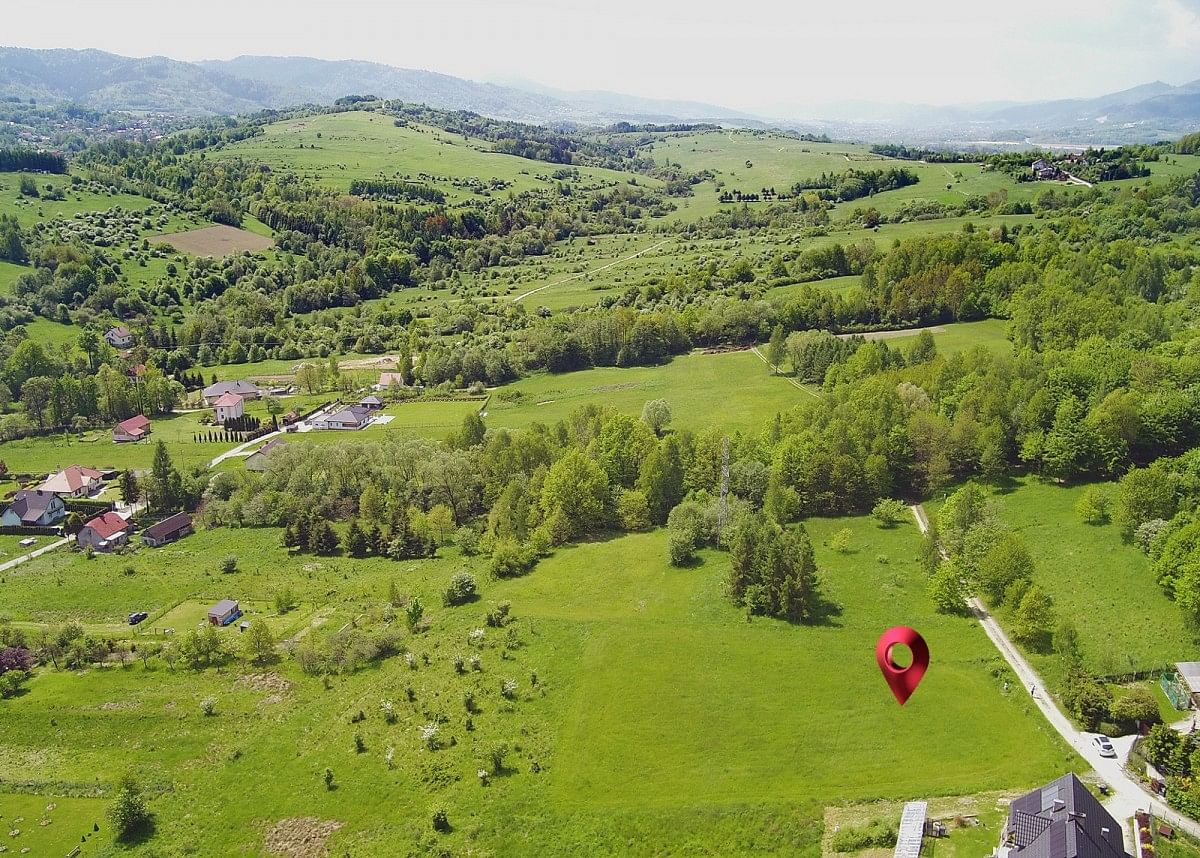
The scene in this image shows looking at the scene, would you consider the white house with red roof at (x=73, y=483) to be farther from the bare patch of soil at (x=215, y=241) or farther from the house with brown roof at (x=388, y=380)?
the bare patch of soil at (x=215, y=241)

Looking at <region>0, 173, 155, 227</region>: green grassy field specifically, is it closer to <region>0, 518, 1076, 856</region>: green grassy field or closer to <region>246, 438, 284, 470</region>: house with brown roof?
<region>246, 438, 284, 470</region>: house with brown roof

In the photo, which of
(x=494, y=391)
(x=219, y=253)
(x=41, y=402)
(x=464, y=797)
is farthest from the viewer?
(x=219, y=253)

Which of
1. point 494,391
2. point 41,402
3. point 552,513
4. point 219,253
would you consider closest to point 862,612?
point 552,513

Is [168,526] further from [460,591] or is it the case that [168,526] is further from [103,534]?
[460,591]

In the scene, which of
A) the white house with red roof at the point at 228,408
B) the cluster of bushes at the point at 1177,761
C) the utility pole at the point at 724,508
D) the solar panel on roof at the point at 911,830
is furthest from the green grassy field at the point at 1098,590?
the white house with red roof at the point at 228,408

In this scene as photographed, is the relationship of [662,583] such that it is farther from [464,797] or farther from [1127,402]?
[1127,402]

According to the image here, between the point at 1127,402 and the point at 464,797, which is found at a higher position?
the point at 1127,402

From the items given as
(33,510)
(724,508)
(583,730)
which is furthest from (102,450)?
(583,730)
